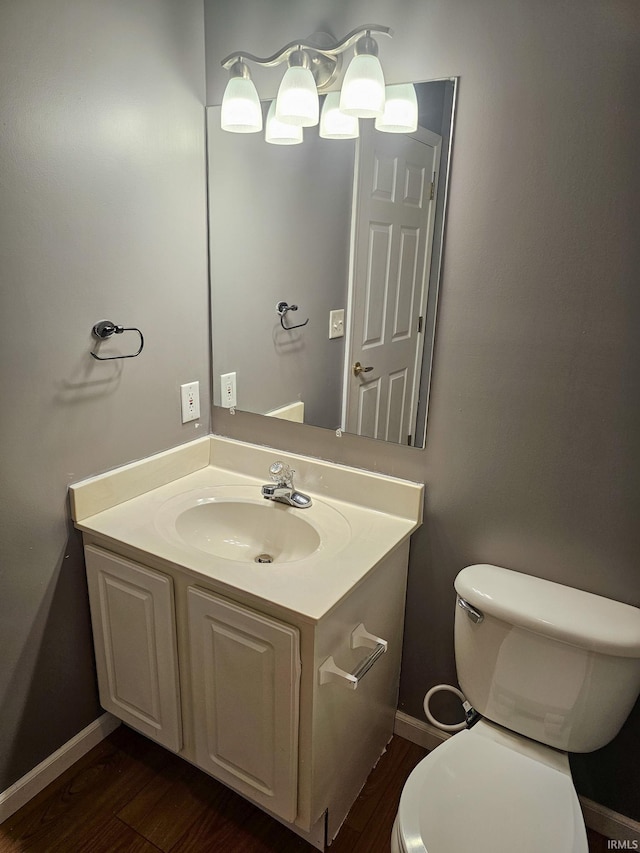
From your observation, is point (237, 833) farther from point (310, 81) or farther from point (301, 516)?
point (310, 81)

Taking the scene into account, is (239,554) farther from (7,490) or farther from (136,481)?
(7,490)

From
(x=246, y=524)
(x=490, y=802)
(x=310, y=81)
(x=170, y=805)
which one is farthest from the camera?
(x=246, y=524)

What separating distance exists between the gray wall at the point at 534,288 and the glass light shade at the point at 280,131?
0.21 ft

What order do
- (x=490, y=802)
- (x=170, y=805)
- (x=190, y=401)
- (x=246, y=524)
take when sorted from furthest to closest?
(x=190, y=401)
(x=246, y=524)
(x=170, y=805)
(x=490, y=802)

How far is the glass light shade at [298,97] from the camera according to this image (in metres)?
1.38

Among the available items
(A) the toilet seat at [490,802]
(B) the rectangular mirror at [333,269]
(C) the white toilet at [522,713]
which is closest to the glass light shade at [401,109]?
(B) the rectangular mirror at [333,269]

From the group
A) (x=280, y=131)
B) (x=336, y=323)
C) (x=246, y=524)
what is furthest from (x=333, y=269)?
(x=246, y=524)

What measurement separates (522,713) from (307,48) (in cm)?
173

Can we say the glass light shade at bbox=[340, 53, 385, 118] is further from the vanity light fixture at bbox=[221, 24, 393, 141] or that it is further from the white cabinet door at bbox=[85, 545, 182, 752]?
the white cabinet door at bbox=[85, 545, 182, 752]

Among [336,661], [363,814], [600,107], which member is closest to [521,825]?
[336,661]

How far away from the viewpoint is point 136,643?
1471mm

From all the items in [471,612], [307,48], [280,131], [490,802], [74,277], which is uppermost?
[307,48]

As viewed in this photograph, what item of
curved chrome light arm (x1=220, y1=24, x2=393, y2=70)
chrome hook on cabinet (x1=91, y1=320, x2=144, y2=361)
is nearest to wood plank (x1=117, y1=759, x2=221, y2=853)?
chrome hook on cabinet (x1=91, y1=320, x2=144, y2=361)

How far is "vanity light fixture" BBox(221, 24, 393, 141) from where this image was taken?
129 centimetres
